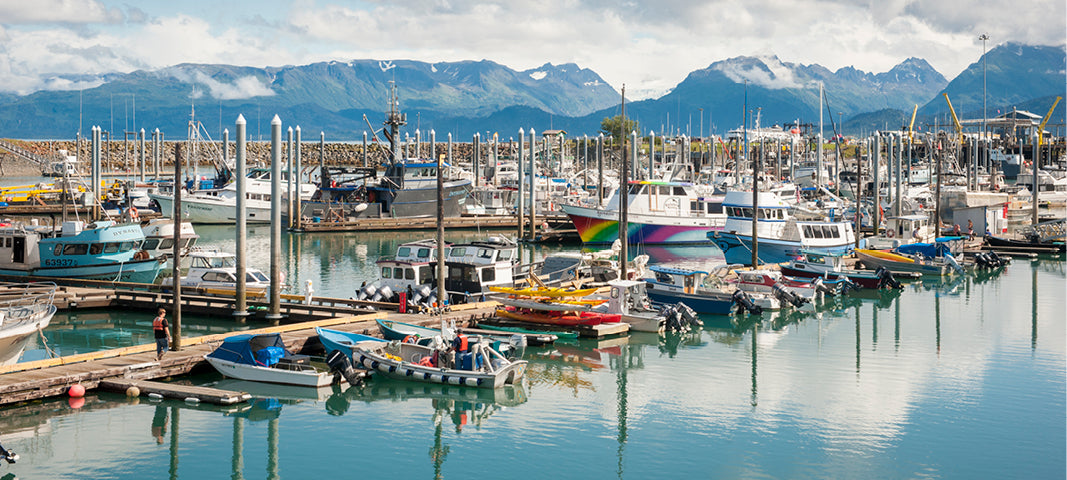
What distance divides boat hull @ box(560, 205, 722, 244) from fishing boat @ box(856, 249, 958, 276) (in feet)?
39.4

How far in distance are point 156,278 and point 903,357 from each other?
95.1ft

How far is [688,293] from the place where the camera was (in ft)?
117

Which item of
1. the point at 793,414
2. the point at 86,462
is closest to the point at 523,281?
the point at 793,414

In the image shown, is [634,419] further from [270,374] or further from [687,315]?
[687,315]

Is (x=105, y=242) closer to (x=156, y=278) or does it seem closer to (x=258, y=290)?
(x=156, y=278)

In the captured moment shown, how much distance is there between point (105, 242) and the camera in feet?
128

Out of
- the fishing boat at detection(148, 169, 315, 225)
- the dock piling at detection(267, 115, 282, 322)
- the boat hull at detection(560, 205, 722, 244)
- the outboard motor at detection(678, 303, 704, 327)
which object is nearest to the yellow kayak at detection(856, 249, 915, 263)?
the boat hull at detection(560, 205, 722, 244)

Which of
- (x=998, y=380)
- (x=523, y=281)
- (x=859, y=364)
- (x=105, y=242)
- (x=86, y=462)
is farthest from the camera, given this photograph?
(x=105, y=242)

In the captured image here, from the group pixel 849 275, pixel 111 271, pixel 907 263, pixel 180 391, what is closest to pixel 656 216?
pixel 907 263

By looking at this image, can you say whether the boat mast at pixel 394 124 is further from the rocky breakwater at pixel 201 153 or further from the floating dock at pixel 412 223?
the rocky breakwater at pixel 201 153

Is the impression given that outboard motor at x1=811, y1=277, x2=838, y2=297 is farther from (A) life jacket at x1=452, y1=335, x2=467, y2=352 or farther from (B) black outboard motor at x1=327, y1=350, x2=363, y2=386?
(B) black outboard motor at x1=327, y1=350, x2=363, y2=386

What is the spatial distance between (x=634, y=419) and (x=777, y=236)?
2862 centimetres

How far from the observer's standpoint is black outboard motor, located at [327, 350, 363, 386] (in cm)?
2411

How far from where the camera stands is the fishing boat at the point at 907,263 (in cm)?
4812
